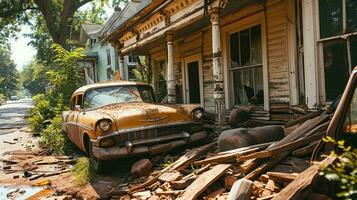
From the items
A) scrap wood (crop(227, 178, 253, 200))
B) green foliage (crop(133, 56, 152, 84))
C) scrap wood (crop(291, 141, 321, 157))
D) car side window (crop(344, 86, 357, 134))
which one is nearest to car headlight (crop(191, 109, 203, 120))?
scrap wood (crop(291, 141, 321, 157))

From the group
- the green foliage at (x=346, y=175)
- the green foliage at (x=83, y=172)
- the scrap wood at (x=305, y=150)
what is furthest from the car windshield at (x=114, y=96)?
the green foliage at (x=346, y=175)

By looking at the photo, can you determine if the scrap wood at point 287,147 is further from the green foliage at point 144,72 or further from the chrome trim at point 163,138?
the green foliage at point 144,72

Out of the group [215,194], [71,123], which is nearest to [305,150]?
[215,194]

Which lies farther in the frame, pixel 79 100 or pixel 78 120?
pixel 79 100

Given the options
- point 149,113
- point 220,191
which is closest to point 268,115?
point 149,113

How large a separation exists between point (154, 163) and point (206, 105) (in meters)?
5.31

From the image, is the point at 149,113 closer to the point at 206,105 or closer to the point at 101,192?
the point at 101,192

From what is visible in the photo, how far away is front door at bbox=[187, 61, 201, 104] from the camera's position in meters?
12.3

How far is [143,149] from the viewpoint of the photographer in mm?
6480

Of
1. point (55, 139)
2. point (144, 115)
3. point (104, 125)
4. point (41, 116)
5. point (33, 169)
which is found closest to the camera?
point (104, 125)

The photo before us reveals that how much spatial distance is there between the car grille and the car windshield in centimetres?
165

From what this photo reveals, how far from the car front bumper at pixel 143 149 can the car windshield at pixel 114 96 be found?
176 centimetres

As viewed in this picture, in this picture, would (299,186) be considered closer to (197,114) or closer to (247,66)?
(197,114)

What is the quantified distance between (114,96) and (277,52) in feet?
12.7
